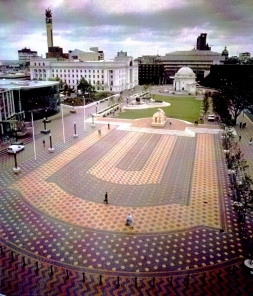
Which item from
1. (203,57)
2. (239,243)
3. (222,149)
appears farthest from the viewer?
(203,57)

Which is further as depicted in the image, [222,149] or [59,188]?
[222,149]

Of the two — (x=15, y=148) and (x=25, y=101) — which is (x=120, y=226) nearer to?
(x=15, y=148)

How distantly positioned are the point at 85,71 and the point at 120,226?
339ft

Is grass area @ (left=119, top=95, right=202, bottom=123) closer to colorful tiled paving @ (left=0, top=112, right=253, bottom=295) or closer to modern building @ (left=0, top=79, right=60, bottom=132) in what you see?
modern building @ (left=0, top=79, right=60, bottom=132)

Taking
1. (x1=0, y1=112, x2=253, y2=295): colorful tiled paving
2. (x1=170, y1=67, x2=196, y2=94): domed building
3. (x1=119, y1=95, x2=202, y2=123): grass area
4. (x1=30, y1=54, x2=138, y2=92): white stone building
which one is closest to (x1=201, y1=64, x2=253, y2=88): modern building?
(x1=170, y1=67, x2=196, y2=94): domed building

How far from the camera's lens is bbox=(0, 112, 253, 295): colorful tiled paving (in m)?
17.6

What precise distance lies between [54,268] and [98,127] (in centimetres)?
4037

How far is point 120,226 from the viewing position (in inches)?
913

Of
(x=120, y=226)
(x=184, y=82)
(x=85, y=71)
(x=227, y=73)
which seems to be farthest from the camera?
(x=227, y=73)

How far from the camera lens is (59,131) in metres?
52.6

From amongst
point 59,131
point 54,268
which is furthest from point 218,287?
point 59,131

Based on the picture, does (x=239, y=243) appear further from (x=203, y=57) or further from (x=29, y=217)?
(x=203, y=57)

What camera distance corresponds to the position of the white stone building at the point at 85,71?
4550 inches

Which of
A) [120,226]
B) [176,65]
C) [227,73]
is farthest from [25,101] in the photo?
[176,65]
